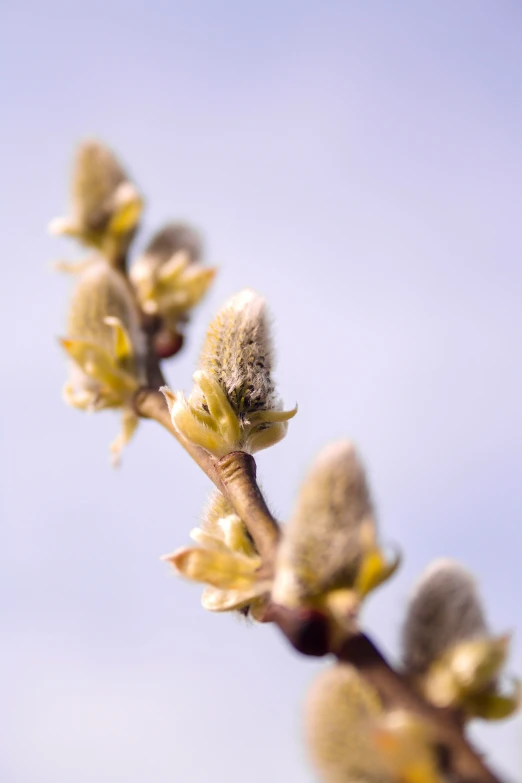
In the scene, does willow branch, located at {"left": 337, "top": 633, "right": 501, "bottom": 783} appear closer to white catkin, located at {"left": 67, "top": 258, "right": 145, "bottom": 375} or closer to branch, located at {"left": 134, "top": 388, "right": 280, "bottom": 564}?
branch, located at {"left": 134, "top": 388, "right": 280, "bottom": 564}

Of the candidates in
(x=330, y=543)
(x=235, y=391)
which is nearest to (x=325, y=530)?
(x=330, y=543)

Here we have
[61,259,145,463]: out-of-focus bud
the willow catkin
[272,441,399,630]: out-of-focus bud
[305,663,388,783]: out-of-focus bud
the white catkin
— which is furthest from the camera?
the willow catkin

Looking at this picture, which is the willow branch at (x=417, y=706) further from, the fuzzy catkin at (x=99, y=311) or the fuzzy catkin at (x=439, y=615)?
the fuzzy catkin at (x=99, y=311)

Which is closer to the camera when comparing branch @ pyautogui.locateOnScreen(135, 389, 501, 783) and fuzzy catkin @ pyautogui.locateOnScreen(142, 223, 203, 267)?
branch @ pyautogui.locateOnScreen(135, 389, 501, 783)

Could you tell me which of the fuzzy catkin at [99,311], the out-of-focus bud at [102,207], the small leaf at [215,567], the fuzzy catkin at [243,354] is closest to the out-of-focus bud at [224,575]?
the small leaf at [215,567]

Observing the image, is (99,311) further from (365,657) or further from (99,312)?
(365,657)

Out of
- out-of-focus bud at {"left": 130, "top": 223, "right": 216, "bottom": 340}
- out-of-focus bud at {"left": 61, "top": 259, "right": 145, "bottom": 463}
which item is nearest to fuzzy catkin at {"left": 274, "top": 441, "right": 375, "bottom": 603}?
out-of-focus bud at {"left": 61, "top": 259, "right": 145, "bottom": 463}
